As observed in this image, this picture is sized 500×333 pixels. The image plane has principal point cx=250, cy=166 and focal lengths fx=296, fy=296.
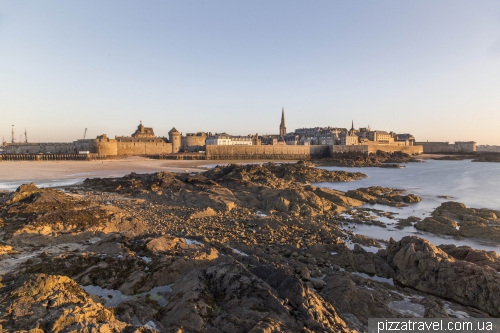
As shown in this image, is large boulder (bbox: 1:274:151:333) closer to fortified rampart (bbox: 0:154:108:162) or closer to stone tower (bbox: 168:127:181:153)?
fortified rampart (bbox: 0:154:108:162)

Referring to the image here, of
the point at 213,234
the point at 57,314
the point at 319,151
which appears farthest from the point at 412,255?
the point at 319,151

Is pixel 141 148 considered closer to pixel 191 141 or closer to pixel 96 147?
pixel 96 147

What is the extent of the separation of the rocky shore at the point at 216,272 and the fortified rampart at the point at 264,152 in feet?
169

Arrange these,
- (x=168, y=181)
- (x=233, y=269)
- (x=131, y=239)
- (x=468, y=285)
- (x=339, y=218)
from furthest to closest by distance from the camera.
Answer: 1. (x=168, y=181)
2. (x=339, y=218)
3. (x=131, y=239)
4. (x=468, y=285)
5. (x=233, y=269)

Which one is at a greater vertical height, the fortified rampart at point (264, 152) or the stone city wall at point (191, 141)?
the stone city wall at point (191, 141)

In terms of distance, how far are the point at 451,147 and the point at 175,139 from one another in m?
89.9

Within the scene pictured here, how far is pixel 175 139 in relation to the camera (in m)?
74.3

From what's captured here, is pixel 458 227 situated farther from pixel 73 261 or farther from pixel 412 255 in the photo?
pixel 73 261

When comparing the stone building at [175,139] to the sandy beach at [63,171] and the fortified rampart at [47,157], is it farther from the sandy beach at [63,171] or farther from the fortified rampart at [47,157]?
the sandy beach at [63,171]

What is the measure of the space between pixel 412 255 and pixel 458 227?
6789 millimetres

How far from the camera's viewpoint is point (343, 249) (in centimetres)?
831

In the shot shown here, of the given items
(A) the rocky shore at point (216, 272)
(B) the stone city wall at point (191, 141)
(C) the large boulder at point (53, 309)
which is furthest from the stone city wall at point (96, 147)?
(C) the large boulder at point (53, 309)

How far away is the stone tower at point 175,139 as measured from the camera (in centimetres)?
7356

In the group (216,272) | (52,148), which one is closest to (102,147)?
(52,148)
